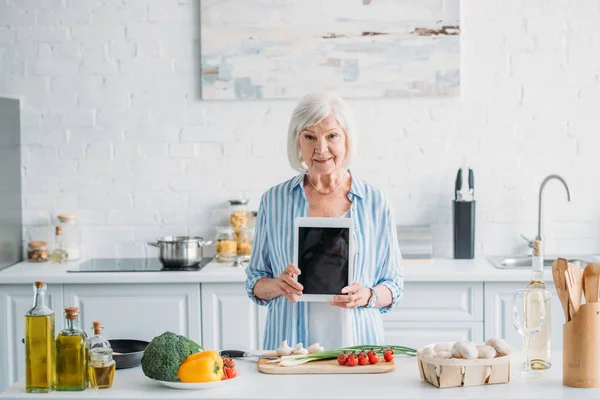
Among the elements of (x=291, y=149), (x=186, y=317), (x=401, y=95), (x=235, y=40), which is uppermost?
(x=235, y=40)

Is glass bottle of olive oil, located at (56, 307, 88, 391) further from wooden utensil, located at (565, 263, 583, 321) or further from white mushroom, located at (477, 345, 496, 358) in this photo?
wooden utensil, located at (565, 263, 583, 321)

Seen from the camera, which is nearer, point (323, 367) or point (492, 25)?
point (323, 367)

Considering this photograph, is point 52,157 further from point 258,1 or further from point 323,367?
point 323,367

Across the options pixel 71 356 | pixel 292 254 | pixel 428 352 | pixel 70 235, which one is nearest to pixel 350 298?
pixel 292 254

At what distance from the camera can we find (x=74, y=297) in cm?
416

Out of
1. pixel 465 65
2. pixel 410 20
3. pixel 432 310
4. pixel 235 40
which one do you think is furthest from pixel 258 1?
pixel 432 310

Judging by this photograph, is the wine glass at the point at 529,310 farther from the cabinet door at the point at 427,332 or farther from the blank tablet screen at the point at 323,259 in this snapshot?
the cabinet door at the point at 427,332

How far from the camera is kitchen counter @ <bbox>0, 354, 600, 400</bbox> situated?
2.23 metres

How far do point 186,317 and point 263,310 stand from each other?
38 cm

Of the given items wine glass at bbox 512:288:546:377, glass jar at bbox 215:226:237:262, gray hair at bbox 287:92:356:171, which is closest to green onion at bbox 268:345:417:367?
wine glass at bbox 512:288:546:377

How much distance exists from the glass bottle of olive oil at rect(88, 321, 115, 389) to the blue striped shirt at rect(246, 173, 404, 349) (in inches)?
30.5

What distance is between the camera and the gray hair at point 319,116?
2.91 meters

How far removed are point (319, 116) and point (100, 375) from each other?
115 centimetres

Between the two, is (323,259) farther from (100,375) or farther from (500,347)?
(100,375)
